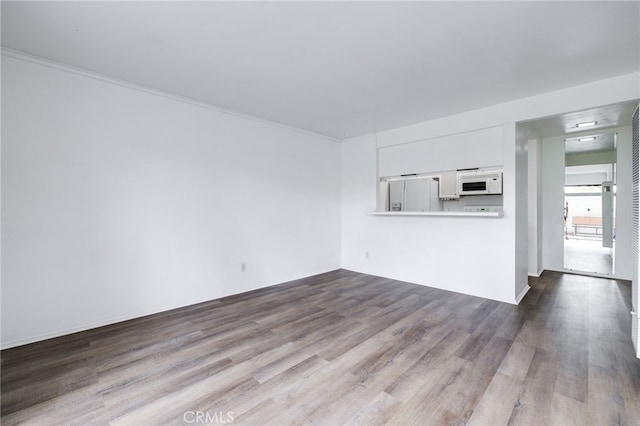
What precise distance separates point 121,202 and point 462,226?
4.36m

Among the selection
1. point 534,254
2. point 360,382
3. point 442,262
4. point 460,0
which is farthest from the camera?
point 534,254

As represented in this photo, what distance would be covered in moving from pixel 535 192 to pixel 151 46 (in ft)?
19.7

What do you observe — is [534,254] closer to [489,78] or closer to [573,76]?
[573,76]

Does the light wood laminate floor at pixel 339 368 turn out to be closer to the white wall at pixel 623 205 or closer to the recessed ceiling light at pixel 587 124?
A: the white wall at pixel 623 205

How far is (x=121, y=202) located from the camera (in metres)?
2.92

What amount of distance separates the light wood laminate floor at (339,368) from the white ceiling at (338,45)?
8.53ft

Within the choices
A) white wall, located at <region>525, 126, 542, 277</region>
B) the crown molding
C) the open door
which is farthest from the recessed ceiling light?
the crown molding

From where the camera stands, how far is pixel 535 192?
192 inches

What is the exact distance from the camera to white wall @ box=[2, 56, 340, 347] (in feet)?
7.98

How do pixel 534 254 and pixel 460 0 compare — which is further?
pixel 534 254

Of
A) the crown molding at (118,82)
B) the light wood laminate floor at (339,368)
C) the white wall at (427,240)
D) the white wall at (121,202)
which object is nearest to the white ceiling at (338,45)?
the crown molding at (118,82)

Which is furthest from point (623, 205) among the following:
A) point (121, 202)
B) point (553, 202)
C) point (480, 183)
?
point (121, 202)

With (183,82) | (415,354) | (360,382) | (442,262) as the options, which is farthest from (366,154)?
(360,382)

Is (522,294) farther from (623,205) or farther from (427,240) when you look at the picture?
(623,205)
